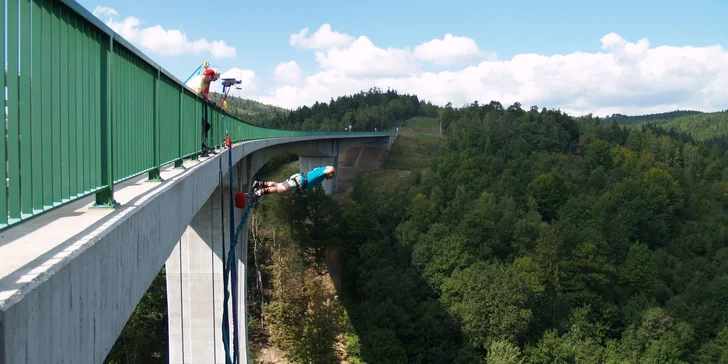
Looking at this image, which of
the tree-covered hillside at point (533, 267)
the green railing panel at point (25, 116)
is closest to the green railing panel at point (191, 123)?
the green railing panel at point (25, 116)

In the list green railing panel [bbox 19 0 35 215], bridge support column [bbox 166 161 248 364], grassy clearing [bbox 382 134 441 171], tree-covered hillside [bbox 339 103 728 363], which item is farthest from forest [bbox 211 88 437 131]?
green railing panel [bbox 19 0 35 215]

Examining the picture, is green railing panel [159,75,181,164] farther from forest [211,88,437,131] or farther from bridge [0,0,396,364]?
forest [211,88,437,131]

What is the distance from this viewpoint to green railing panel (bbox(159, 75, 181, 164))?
6.57 m

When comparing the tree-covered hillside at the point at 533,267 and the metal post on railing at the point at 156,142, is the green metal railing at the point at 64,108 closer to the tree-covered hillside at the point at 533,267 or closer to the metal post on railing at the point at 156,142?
the metal post on railing at the point at 156,142

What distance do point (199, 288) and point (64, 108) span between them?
1417 centimetres

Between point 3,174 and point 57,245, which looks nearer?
point 3,174

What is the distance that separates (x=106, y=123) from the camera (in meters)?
4.04

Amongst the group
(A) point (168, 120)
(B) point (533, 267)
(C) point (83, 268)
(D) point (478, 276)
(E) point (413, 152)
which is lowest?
(B) point (533, 267)

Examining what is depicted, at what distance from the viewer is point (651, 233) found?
58156mm

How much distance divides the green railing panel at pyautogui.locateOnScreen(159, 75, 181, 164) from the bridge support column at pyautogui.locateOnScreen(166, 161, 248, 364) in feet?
27.1

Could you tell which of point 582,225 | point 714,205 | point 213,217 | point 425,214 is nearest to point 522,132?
point 714,205

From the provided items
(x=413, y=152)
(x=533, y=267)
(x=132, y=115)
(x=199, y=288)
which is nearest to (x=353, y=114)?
(x=413, y=152)

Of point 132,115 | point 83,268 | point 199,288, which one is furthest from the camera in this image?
point 199,288

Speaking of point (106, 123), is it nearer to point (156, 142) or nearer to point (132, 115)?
point (132, 115)
